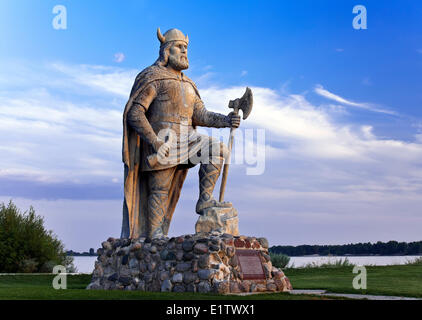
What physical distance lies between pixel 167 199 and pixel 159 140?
133 cm

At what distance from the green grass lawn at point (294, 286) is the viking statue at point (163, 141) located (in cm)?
198

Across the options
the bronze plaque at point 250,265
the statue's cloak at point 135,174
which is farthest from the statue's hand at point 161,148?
the bronze plaque at point 250,265

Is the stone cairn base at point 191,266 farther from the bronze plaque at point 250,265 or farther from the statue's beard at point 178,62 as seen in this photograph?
the statue's beard at point 178,62

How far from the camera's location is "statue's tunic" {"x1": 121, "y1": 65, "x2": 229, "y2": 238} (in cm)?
1070

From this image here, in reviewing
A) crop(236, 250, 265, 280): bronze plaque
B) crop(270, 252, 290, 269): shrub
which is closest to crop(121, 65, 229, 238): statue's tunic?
crop(236, 250, 265, 280): bronze plaque

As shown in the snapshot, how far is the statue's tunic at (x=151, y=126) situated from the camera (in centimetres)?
1070

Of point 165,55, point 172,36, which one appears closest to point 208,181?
point 165,55

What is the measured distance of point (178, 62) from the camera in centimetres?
1100

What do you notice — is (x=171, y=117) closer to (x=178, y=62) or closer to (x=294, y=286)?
(x=178, y=62)

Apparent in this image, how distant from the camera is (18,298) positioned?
797cm

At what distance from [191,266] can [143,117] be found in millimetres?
2999
